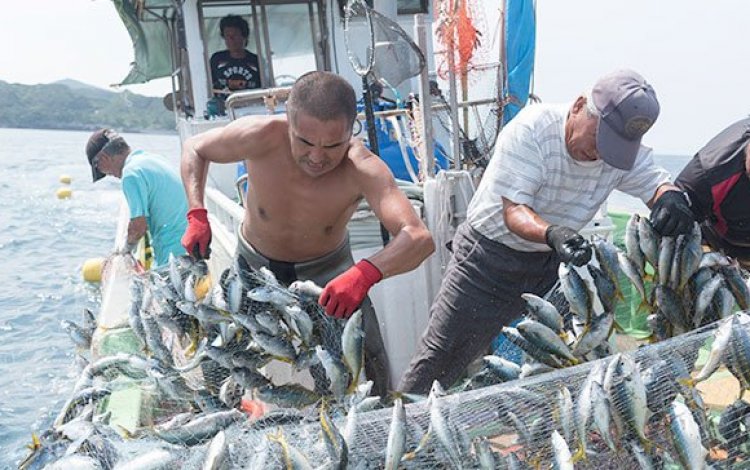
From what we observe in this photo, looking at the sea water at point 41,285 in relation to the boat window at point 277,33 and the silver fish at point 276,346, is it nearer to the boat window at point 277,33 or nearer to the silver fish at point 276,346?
the silver fish at point 276,346

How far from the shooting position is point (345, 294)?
288 cm

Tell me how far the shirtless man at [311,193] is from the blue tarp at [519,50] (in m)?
3.42

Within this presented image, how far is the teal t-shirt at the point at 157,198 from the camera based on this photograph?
5617mm

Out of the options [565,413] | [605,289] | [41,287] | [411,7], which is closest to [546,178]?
[605,289]

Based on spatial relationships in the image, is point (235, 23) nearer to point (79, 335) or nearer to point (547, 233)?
point (79, 335)

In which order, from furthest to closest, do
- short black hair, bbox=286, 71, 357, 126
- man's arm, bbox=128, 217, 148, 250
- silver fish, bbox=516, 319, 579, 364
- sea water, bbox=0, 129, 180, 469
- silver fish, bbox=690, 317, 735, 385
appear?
1. sea water, bbox=0, 129, 180, 469
2. man's arm, bbox=128, 217, 148, 250
3. short black hair, bbox=286, 71, 357, 126
4. silver fish, bbox=516, 319, 579, 364
5. silver fish, bbox=690, 317, 735, 385

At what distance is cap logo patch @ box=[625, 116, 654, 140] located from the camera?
117 inches

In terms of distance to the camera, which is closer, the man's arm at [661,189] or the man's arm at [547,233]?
the man's arm at [547,233]

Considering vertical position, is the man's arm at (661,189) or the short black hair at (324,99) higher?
the short black hair at (324,99)

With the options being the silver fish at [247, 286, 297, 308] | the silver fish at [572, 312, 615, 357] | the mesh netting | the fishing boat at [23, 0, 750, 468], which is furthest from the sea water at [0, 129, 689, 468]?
the silver fish at [572, 312, 615, 357]

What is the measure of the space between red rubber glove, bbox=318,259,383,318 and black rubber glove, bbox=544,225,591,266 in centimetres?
80

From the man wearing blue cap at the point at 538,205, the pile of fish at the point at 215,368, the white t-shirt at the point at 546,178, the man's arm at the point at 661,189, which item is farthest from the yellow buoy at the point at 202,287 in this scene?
the man's arm at the point at 661,189

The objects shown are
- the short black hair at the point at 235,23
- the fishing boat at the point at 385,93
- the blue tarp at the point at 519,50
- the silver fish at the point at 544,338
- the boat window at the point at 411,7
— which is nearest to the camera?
the silver fish at the point at 544,338

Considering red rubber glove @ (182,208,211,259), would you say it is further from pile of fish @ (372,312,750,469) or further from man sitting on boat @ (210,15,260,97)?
man sitting on boat @ (210,15,260,97)
